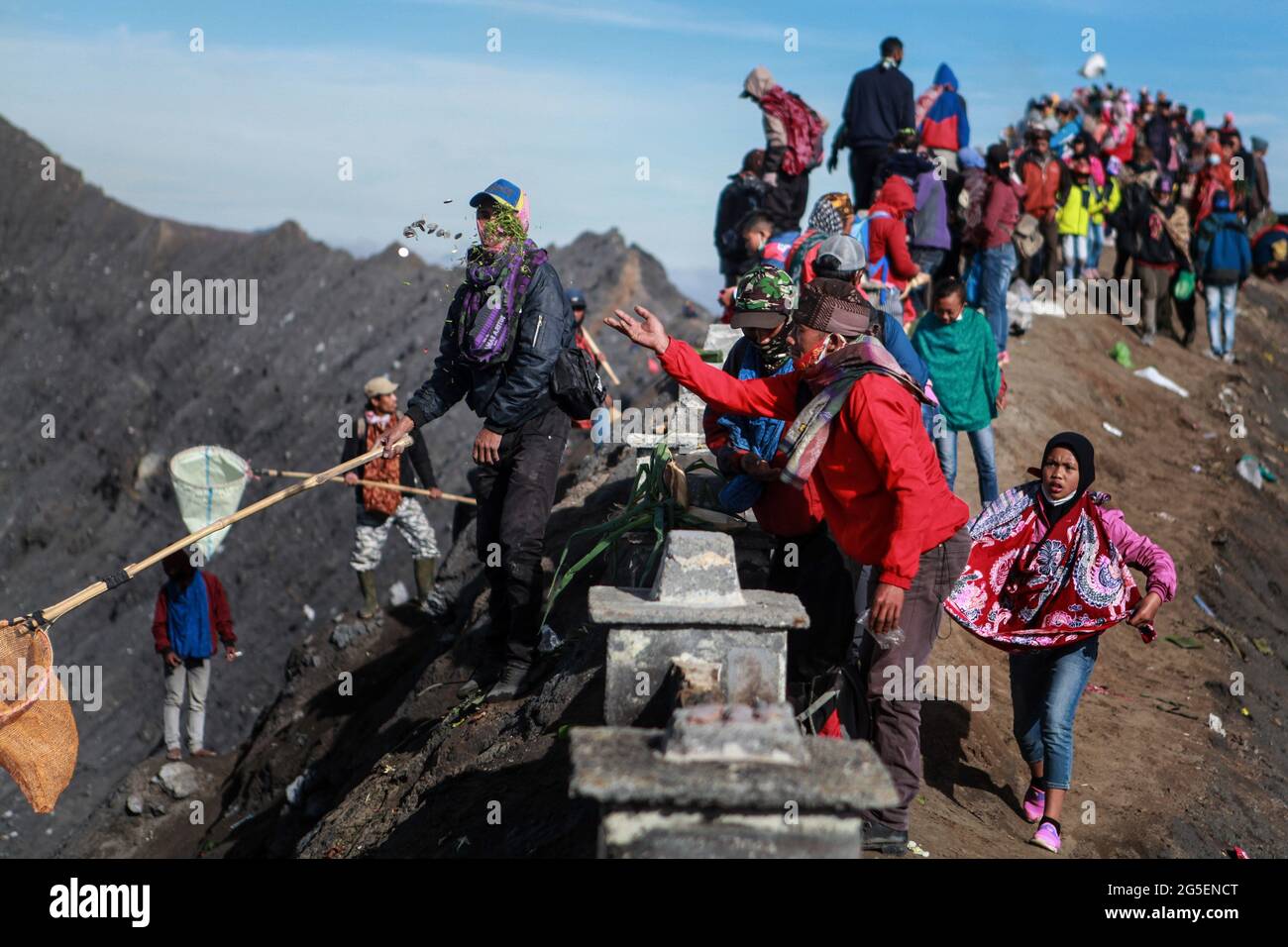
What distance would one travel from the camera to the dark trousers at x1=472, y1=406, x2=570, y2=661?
239 inches

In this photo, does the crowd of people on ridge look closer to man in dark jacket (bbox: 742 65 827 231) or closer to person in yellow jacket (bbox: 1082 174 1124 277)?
man in dark jacket (bbox: 742 65 827 231)

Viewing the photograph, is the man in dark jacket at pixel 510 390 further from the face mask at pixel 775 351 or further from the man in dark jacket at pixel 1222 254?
the man in dark jacket at pixel 1222 254

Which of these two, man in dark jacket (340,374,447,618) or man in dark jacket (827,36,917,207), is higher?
man in dark jacket (827,36,917,207)

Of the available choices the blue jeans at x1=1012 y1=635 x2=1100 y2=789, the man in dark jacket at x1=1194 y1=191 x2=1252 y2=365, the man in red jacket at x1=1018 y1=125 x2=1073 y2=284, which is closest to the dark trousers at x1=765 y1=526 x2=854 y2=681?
the blue jeans at x1=1012 y1=635 x2=1100 y2=789

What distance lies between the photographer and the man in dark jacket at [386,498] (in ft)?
31.4

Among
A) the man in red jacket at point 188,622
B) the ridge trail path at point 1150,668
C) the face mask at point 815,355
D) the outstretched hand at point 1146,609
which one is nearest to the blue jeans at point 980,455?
the ridge trail path at point 1150,668

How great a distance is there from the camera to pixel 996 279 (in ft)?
36.1

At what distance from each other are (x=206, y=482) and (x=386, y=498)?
1391mm

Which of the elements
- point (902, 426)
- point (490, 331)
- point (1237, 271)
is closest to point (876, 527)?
point (902, 426)

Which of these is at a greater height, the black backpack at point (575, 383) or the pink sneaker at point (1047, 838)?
the black backpack at point (575, 383)

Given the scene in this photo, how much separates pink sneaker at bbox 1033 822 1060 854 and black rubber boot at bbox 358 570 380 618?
6.41 m

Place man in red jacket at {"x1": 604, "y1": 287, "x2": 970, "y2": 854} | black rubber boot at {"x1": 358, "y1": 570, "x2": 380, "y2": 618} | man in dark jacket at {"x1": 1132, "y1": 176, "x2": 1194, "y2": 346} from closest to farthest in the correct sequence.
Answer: man in red jacket at {"x1": 604, "y1": 287, "x2": 970, "y2": 854}, black rubber boot at {"x1": 358, "y1": 570, "x2": 380, "y2": 618}, man in dark jacket at {"x1": 1132, "y1": 176, "x2": 1194, "y2": 346}

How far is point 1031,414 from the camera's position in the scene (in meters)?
11.9

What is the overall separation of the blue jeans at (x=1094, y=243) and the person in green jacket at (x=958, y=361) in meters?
9.95
